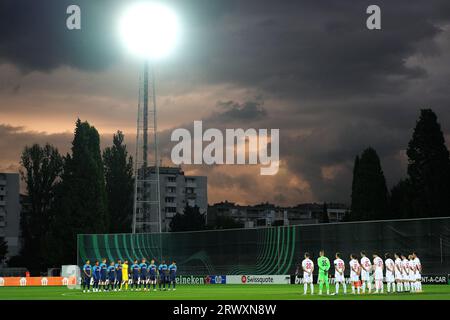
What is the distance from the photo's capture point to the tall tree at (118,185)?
366ft

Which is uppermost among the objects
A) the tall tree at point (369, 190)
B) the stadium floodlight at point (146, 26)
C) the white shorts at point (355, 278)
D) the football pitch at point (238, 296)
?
the stadium floodlight at point (146, 26)

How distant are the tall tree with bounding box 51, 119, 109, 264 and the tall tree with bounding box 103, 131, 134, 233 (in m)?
14.7

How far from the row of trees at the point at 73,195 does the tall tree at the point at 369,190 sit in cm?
3069

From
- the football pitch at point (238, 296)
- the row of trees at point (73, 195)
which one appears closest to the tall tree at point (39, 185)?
the row of trees at point (73, 195)

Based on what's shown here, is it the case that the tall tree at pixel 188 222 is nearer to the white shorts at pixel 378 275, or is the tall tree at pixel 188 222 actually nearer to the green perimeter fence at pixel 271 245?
the green perimeter fence at pixel 271 245

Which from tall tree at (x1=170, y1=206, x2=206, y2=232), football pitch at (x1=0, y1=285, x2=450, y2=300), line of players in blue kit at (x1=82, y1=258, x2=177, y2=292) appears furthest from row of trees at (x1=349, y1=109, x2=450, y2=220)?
tall tree at (x1=170, y1=206, x2=206, y2=232)

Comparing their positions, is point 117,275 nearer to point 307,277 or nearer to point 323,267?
point 307,277

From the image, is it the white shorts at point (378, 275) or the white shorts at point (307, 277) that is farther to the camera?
the white shorts at point (378, 275)

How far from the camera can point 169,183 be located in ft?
646

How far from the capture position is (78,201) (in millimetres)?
93125

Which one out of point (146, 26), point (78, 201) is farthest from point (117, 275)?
point (78, 201)

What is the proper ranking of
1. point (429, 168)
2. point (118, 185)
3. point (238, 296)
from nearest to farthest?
point (238, 296) → point (429, 168) → point (118, 185)

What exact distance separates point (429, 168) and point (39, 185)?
58.1 meters
